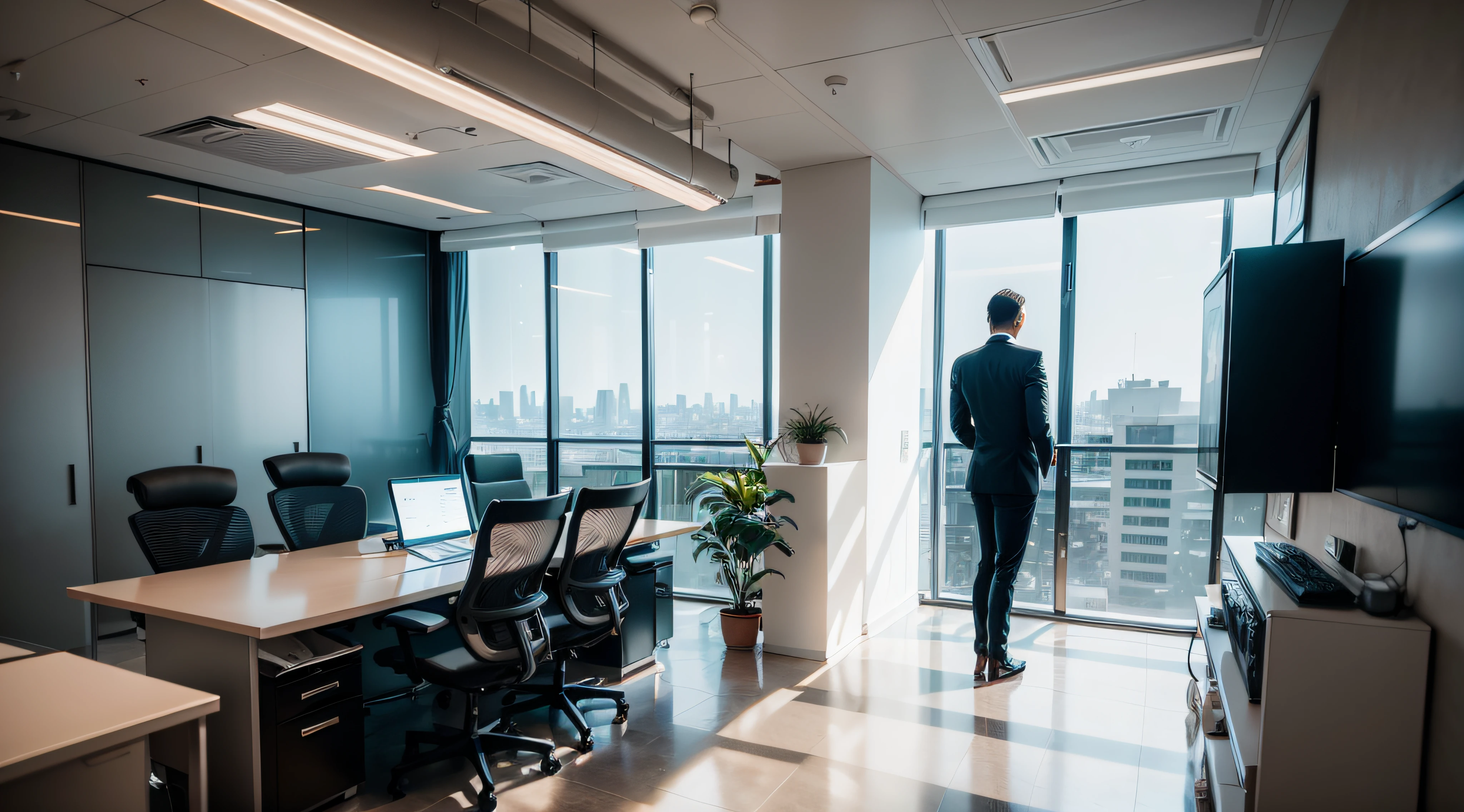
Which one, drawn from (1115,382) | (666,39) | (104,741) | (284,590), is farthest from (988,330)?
(104,741)

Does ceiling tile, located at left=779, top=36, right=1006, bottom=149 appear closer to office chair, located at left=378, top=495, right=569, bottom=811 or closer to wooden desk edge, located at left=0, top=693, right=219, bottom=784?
office chair, located at left=378, top=495, right=569, bottom=811

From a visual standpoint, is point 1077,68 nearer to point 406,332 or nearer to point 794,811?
point 794,811

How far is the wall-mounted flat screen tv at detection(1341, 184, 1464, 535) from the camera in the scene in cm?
149

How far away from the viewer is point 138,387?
15.8ft

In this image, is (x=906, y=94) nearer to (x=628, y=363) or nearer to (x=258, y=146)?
(x=628, y=363)

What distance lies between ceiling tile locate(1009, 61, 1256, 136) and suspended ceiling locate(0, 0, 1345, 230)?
0.01 metres

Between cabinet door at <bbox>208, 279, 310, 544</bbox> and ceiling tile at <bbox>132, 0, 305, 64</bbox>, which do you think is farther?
cabinet door at <bbox>208, 279, 310, 544</bbox>

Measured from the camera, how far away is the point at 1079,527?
505 cm

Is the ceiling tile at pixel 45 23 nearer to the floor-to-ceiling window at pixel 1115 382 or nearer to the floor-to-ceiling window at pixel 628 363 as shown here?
the floor-to-ceiling window at pixel 628 363

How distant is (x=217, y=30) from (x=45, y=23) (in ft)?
2.09

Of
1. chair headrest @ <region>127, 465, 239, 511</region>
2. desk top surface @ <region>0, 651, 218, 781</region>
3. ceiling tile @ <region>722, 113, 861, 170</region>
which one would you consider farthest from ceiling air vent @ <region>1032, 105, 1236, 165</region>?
chair headrest @ <region>127, 465, 239, 511</region>

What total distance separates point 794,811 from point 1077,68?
3.20 metres

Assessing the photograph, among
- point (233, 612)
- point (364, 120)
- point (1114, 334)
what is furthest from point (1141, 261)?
Answer: point (233, 612)

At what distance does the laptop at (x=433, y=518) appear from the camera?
3.55 m
